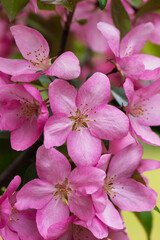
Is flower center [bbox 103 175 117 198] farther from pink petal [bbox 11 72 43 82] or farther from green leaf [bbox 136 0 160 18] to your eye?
green leaf [bbox 136 0 160 18]

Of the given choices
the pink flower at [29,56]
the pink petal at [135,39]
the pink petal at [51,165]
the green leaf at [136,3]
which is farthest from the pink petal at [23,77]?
the green leaf at [136,3]

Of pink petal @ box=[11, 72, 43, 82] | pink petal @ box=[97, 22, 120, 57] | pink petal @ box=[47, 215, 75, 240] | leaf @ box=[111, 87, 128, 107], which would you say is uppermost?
pink petal @ box=[97, 22, 120, 57]

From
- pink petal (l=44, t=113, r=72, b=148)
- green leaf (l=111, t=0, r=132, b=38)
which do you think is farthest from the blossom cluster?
green leaf (l=111, t=0, r=132, b=38)

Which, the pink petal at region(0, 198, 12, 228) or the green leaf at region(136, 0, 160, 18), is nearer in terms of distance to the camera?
the pink petal at region(0, 198, 12, 228)

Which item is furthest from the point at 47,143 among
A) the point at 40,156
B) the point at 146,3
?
the point at 146,3

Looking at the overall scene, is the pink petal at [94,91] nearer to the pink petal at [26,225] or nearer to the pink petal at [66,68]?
the pink petal at [66,68]

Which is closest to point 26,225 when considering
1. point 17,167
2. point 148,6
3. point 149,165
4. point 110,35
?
point 17,167

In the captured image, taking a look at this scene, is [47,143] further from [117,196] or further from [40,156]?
[117,196]
